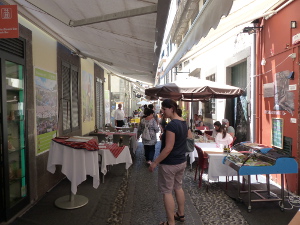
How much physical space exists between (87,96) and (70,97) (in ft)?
6.49

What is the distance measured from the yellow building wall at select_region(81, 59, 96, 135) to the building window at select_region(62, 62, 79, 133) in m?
0.64

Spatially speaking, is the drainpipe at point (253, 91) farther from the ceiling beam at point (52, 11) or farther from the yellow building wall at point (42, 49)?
the yellow building wall at point (42, 49)

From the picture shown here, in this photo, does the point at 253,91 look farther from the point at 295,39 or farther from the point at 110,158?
the point at 110,158

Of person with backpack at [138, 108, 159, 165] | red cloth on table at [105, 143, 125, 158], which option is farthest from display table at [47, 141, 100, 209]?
person with backpack at [138, 108, 159, 165]

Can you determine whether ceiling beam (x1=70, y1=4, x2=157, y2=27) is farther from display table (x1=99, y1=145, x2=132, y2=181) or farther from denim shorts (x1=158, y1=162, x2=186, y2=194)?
display table (x1=99, y1=145, x2=132, y2=181)

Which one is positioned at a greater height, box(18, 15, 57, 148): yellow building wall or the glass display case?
box(18, 15, 57, 148): yellow building wall

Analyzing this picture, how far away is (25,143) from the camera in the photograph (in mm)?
4453

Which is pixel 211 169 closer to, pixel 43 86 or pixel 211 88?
pixel 211 88

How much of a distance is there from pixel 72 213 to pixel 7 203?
3.30ft

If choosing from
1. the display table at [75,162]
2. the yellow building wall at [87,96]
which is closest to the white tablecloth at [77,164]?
the display table at [75,162]

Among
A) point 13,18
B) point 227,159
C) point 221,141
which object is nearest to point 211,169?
point 227,159

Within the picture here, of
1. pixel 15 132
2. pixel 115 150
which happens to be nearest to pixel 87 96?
pixel 115 150

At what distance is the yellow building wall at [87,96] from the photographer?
8258 millimetres

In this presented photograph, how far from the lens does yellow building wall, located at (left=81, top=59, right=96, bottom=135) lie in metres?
8.26
